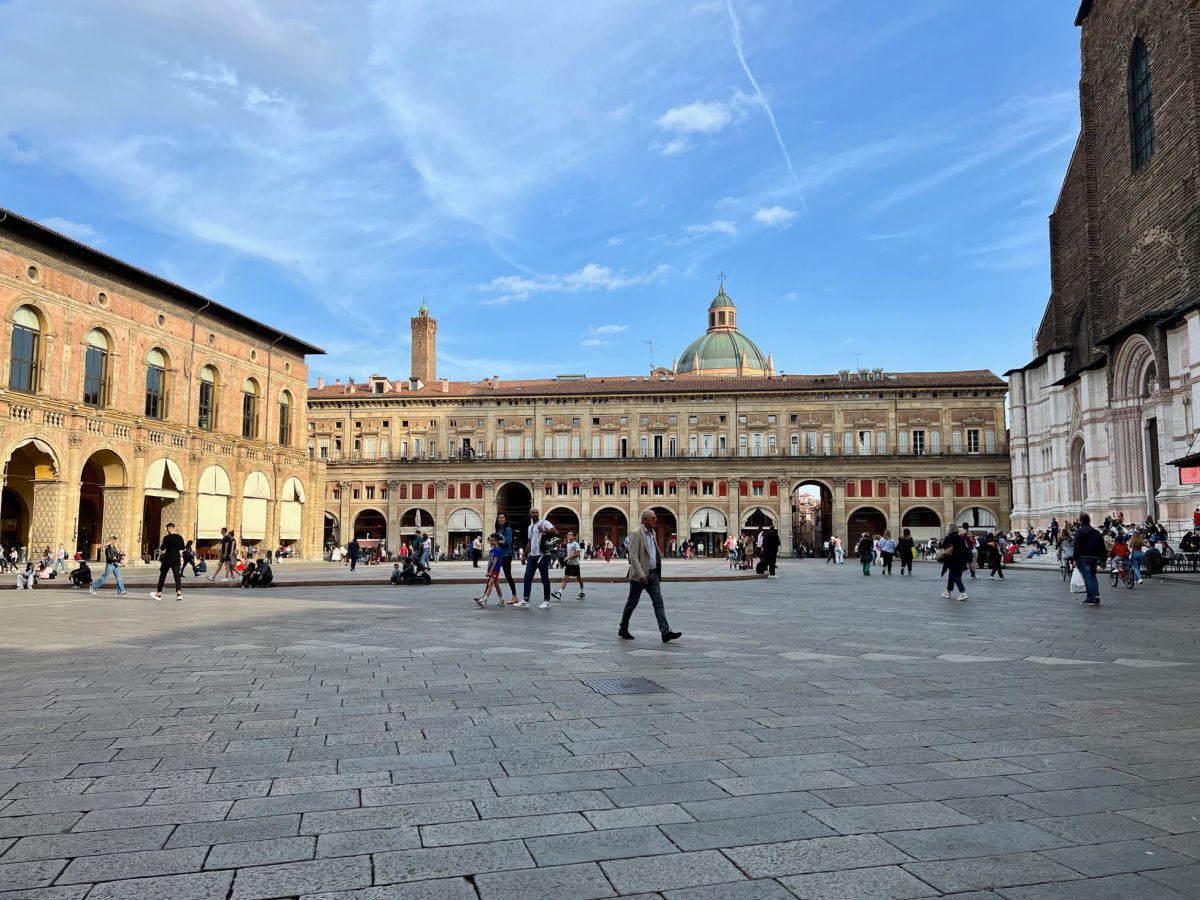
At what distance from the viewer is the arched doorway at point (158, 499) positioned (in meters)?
37.2

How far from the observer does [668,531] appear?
6650 cm

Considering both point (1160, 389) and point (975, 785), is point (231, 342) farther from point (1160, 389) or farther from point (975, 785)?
point (975, 785)

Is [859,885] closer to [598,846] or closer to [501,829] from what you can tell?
[598,846]

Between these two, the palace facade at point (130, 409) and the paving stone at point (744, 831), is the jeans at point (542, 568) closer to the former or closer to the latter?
the paving stone at point (744, 831)

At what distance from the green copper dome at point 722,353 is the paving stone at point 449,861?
299ft

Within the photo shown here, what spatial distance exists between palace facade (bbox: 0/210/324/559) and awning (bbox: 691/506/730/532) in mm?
28511

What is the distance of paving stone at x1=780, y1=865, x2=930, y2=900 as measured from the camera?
9.50 feet

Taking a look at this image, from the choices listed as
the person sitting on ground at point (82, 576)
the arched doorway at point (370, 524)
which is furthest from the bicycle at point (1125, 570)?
the arched doorway at point (370, 524)

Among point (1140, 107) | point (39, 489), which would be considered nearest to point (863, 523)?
point (1140, 107)

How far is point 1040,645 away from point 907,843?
22.9ft

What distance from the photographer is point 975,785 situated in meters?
4.16

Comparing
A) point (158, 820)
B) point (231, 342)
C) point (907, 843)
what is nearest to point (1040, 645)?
point (907, 843)

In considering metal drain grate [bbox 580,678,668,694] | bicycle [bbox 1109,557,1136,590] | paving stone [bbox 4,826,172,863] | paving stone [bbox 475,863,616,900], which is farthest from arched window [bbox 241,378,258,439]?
paving stone [bbox 475,863,616,900]

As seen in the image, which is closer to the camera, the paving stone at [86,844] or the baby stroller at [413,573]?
the paving stone at [86,844]
